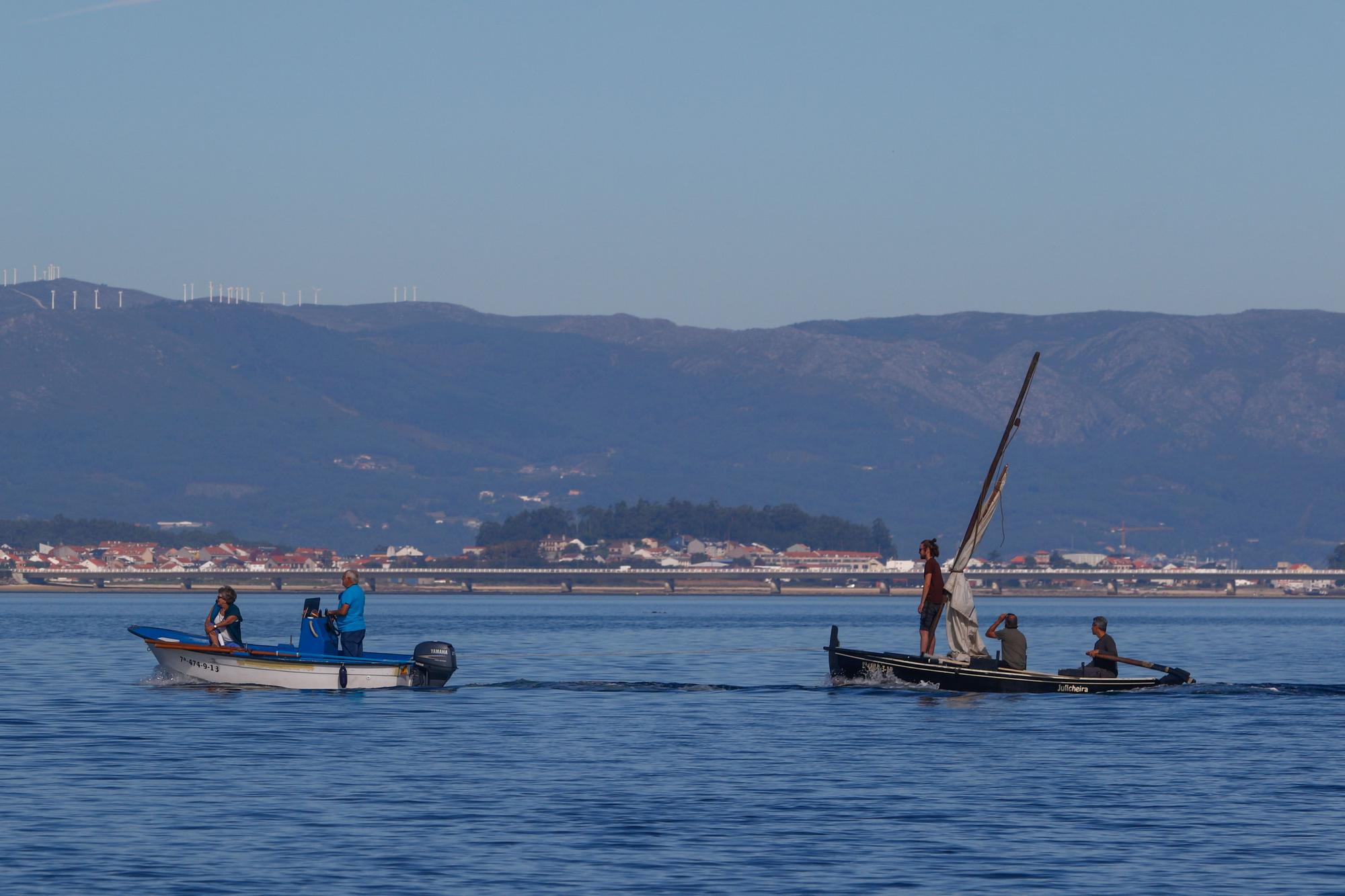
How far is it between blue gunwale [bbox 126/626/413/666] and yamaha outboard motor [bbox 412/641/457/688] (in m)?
0.30

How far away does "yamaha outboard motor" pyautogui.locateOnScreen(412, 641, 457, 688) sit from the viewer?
48.8 m

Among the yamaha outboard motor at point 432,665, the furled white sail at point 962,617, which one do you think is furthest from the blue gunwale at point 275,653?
the furled white sail at point 962,617

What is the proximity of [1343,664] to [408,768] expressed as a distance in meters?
55.0

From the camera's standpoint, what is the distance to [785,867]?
2486 cm

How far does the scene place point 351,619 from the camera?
154ft

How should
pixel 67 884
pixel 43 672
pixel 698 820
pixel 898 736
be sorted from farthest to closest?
pixel 43 672 → pixel 898 736 → pixel 698 820 → pixel 67 884

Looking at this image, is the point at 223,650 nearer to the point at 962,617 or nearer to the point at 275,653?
the point at 275,653

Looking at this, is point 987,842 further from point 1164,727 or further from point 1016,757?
point 1164,727

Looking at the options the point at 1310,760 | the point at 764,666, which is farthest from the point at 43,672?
the point at 1310,760

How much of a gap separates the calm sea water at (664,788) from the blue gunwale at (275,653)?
36.4 inches

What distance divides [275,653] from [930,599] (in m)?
15.2

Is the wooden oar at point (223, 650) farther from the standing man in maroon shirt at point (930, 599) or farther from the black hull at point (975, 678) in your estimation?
the standing man in maroon shirt at point (930, 599)

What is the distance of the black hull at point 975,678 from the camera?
48.1 m

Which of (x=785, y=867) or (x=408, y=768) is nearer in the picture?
(x=785, y=867)
